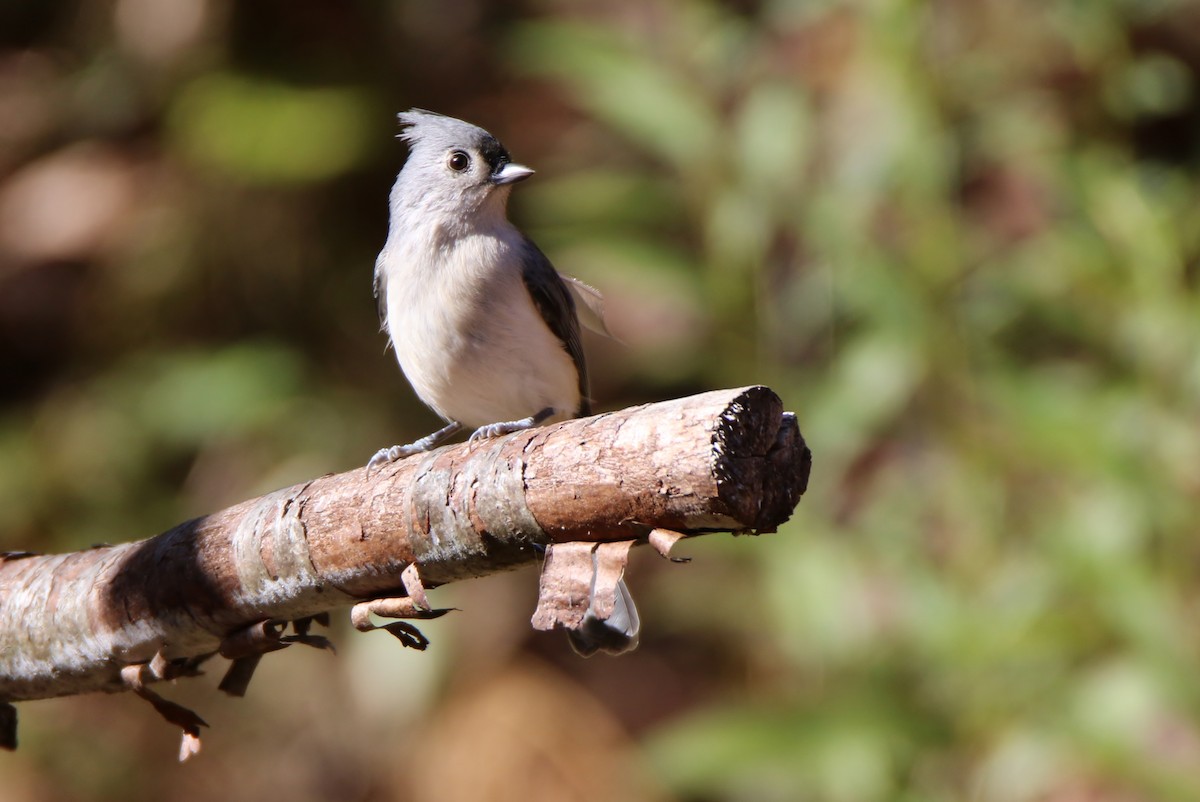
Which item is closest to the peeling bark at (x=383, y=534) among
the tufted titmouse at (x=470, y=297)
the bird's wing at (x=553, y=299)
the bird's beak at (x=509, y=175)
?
the tufted titmouse at (x=470, y=297)

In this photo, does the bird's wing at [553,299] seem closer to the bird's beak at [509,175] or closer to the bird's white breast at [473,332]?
the bird's white breast at [473,332]

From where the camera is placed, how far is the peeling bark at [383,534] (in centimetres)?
175

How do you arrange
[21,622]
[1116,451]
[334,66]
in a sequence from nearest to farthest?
1. [21,622]
2. [1116,451]
3. [334,66]

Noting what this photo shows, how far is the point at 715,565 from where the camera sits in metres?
4.13

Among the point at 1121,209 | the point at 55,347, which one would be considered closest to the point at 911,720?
the point at 1121,209

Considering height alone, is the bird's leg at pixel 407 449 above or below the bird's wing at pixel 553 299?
below

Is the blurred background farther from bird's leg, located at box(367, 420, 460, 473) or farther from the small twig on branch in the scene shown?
the small twig on branch

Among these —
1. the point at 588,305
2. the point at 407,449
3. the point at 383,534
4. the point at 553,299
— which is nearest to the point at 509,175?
the point at 553,299

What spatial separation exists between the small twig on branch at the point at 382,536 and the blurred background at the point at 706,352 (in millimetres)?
895

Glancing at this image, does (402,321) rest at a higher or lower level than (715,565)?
higher

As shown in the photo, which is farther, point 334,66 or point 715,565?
point 334,66

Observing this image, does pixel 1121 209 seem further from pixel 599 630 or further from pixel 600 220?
pixel 599 630

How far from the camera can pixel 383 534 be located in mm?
2096

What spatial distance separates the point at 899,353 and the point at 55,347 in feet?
13.4
